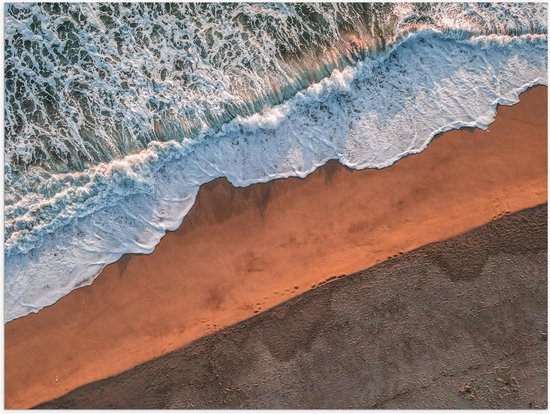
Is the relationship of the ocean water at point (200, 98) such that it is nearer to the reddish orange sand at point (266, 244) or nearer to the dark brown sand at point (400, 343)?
the reddish orange sand at point (266, 244)

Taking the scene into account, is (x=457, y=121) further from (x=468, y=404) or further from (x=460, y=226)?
(x=468, y=404)

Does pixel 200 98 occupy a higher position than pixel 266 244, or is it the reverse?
pixel 200 98

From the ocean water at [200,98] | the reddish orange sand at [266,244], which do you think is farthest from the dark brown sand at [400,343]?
the ocean water at [200,98]

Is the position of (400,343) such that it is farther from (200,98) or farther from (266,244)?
(200,98)

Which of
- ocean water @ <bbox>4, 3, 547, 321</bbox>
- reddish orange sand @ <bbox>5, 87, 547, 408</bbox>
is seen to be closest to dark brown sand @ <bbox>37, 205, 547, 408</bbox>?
reddish orange sand @ <bbox>5, 87, 547, 408</bbox>

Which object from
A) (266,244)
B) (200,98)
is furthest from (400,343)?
(200,98)
